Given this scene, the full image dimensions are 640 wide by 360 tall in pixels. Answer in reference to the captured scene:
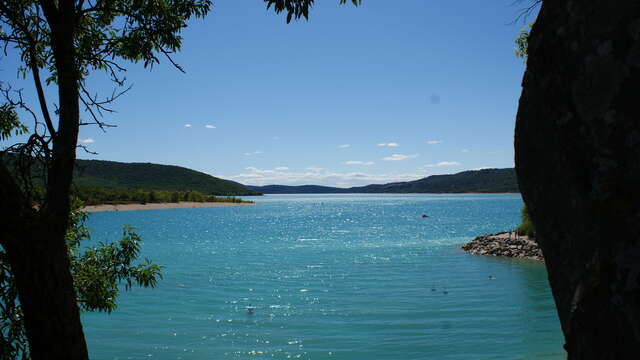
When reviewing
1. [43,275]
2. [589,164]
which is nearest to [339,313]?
[43,275]

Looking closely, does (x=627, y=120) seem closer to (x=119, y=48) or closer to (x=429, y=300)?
(x=119, y=48)

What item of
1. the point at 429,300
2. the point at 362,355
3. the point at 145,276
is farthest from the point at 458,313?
the point at 145,276

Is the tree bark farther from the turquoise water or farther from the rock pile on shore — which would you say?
the rock pile on shore

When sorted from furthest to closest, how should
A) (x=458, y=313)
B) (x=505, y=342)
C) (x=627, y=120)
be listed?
(x=458, y=313) < (x=505, y=342) < (x=627, y=120)

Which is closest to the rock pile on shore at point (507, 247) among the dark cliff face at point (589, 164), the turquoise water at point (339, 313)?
the turquoise water at point (339, 313)

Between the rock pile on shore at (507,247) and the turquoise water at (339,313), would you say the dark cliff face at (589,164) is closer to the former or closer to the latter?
the turquoise water at (339,313)

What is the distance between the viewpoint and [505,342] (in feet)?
63.6

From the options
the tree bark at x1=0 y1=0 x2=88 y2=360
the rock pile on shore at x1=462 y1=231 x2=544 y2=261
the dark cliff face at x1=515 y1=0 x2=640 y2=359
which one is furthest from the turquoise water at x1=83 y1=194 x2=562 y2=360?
the dark cliff face at x1=515 y1=0 x2=640 y2=359

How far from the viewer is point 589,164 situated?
2.97m

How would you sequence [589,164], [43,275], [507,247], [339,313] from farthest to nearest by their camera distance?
1. [507,247]
2. [339,313]
3. [43,275]
4. [589,164]

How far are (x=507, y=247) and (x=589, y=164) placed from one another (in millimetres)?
46732

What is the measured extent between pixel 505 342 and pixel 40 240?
61.4 ft

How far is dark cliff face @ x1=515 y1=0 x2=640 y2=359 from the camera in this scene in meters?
2.64

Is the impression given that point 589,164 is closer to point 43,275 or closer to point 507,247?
point 43,275
